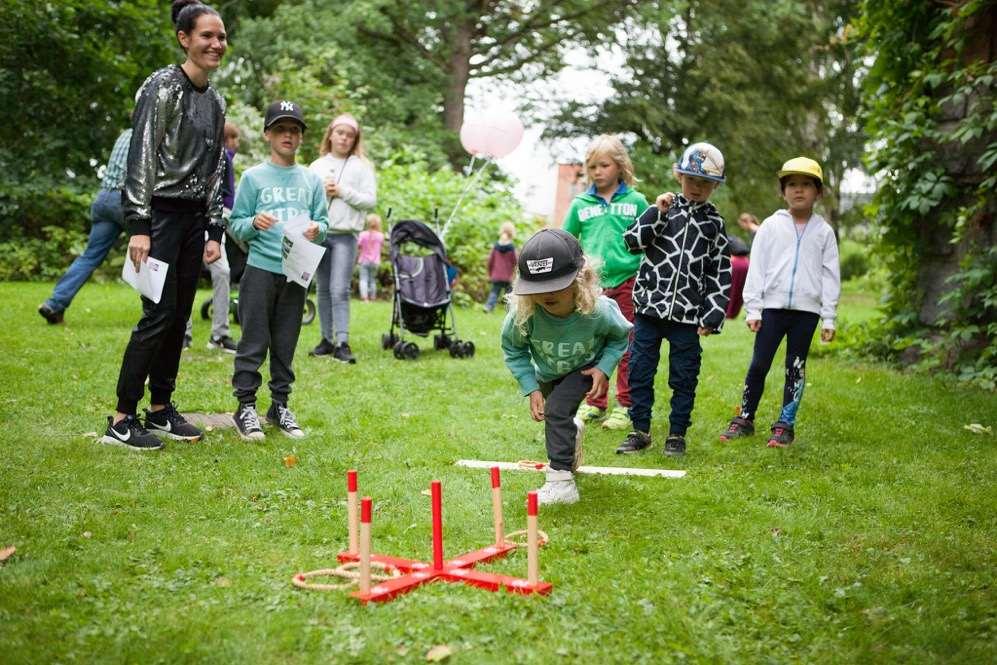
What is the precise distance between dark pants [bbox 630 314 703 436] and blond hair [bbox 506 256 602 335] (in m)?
1.36

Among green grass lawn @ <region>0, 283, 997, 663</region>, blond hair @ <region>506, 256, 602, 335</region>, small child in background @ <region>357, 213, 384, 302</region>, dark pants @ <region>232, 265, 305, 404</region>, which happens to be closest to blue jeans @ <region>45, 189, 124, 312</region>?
green grass lawn @ <region>0, 283, 997, 663</region>

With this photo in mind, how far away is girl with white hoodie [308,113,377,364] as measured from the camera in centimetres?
897

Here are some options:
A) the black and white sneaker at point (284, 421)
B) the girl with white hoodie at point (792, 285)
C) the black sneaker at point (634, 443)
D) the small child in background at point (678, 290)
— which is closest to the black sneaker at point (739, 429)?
the girl with white hoodie at point (792, 285)

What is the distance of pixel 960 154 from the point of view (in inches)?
357

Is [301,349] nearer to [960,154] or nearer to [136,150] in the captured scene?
[136,150]

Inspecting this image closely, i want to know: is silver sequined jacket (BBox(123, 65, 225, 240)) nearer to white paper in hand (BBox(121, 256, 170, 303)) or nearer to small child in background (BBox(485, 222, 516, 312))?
white paper in hand (BBox(121, 256, 170, 303))

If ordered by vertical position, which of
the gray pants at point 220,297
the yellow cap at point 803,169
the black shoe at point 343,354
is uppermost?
the yellow cap at point 803,169

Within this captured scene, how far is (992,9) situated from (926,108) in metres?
0.94

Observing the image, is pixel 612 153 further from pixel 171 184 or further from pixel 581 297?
pixel 171 184

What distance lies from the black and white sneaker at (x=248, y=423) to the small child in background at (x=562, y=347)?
1.80 meters

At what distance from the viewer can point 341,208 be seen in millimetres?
9031

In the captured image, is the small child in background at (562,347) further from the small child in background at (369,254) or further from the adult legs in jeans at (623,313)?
the small child in background at (369,254)

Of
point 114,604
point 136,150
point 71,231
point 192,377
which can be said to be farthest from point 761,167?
point 114,604

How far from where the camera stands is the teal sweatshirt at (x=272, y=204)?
20.5 feet
